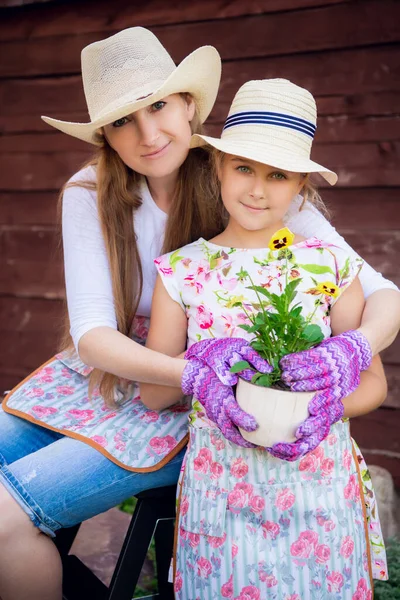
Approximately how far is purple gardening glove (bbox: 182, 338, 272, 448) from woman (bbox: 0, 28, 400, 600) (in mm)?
16

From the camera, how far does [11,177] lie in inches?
138

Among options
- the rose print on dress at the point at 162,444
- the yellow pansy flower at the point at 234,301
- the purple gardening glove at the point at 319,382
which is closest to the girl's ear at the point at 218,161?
the yellow pansy flower at the point at 234,301

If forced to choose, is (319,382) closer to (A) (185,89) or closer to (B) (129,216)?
(B) (129,216)

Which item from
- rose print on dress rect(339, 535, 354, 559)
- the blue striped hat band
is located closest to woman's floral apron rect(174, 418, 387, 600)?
rose print on dress rect(339, 535, 354, 559)

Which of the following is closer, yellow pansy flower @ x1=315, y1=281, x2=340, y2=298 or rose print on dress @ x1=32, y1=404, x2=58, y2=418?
yellow pansy flower @ x1=315, y1=281, x2=340, y2=298

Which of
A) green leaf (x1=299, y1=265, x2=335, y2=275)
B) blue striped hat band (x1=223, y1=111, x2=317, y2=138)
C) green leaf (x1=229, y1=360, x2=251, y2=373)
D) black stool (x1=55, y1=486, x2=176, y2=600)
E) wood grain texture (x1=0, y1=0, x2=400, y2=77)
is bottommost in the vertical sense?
black stool (x1=55, y1=486, x2=176, y2=600)

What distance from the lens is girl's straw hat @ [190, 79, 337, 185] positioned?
1.66 metres

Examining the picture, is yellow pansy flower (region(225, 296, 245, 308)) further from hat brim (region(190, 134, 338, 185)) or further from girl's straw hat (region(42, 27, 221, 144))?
girl's straw hat (region(42, 27, 221, 144))

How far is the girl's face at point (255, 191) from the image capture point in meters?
1.70

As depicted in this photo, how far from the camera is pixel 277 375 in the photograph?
4.87 feet

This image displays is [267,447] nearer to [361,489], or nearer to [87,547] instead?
[361,489]

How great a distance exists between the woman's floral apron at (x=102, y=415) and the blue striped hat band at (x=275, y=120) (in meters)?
0.62

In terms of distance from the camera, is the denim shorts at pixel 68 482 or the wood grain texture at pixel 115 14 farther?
the wood grain texture at pixel 115 14

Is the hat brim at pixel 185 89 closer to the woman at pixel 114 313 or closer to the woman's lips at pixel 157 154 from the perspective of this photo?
the woman at pixel 114 313
